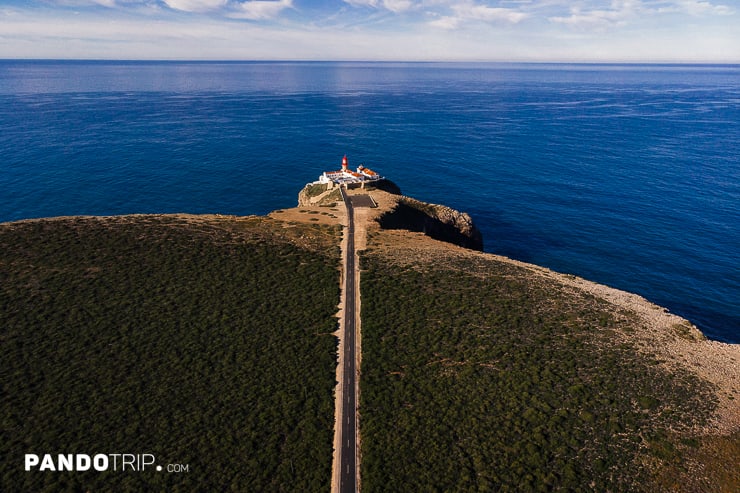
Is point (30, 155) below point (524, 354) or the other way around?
the other way around

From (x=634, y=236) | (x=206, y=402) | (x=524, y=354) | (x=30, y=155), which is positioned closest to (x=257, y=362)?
(x=206, y=402)

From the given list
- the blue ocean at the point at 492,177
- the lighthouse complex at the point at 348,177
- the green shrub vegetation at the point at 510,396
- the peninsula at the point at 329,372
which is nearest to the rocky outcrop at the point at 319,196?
the lighthouse complex at the point at 348,177

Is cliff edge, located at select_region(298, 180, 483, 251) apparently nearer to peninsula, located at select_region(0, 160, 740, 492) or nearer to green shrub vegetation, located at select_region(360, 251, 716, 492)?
peninsula, located at select_region(0, 160, 740, 492)

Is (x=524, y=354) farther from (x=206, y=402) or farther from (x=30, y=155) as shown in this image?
(x=30, y=155)

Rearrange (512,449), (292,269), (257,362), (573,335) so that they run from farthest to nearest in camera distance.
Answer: (292,269), (573,335), (257,362), (512,449)

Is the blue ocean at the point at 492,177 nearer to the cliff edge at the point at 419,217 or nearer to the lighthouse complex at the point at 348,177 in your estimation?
the cliff edge at the point at 419,217

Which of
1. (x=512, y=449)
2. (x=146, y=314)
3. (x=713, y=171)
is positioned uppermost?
(x=713, y=171)
